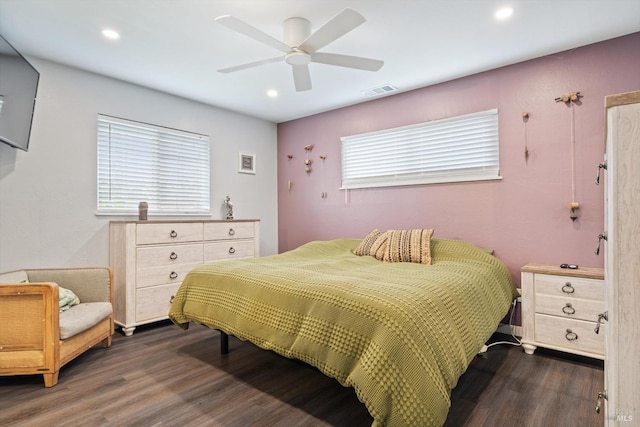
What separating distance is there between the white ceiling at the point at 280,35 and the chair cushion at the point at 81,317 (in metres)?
2.11

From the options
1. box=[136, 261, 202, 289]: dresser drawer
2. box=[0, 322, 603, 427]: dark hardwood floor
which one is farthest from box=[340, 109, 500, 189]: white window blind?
box=[136, 261, 202, 289]: dresser drawer

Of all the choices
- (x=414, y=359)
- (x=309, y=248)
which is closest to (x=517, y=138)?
(x=309, y=248)

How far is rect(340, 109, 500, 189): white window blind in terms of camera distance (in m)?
3.30

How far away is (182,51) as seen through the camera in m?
2.85

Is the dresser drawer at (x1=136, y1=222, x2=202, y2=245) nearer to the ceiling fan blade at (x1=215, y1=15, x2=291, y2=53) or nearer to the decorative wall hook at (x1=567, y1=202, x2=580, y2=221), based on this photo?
the ceiling fan blade at (x1=215, y1=15, x2=291, y2=53)

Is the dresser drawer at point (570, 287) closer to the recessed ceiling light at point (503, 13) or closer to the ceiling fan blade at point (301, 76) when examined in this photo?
the recessed ceiling light at point (503, 13)

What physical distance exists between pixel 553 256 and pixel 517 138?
1.10 metres

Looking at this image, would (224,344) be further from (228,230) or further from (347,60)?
(347,60)

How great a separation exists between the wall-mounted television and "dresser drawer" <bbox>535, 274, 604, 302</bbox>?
416 cm

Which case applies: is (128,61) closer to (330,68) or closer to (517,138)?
(330,68)

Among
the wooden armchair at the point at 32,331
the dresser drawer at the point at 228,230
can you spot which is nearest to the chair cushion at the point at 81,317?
the wooden armchair at the point at 32,331

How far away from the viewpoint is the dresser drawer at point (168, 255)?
3.20 metres

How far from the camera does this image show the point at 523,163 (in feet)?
10.1

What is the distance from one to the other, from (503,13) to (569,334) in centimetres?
238
